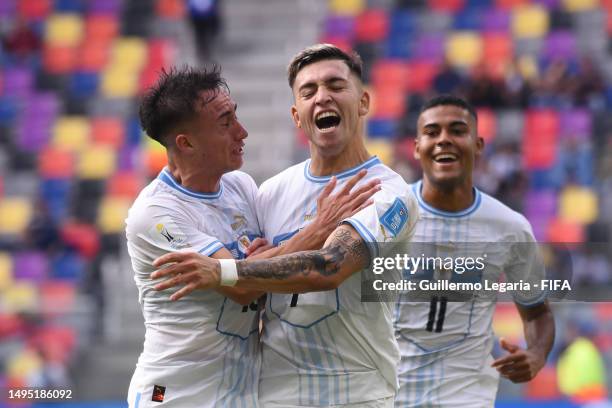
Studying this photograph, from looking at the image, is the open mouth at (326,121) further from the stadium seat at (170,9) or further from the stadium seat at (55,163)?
the stadium seat at (170,9)

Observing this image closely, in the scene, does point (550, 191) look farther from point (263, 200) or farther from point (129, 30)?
point (263, 200)

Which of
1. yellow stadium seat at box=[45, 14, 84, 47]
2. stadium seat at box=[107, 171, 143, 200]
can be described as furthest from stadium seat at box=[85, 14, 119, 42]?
stadium seat at box=[107, 171, 143, 200]

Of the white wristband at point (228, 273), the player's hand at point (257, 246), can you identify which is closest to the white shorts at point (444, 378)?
the player's hand at point (257, 246)

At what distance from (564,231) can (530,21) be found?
13.3 feet

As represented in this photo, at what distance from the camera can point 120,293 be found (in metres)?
11.8

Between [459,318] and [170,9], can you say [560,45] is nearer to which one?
[170,9]

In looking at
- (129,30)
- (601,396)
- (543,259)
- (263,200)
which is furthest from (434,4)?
(263,200)

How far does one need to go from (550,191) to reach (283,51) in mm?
4914

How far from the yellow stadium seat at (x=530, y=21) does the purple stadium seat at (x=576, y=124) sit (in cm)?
188

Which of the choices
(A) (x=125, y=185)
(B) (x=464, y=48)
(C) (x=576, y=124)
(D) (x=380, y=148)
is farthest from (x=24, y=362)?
(B) (x=464, y=48)

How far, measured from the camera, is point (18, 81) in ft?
53.5

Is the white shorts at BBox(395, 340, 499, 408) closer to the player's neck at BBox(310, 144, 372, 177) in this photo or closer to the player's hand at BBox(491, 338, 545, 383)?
the player's hand at BBox(491, 338, 545, 383)

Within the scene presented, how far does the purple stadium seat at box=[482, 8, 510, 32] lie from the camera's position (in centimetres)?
1578

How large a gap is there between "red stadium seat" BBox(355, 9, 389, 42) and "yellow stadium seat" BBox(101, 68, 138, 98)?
11.5 feet
